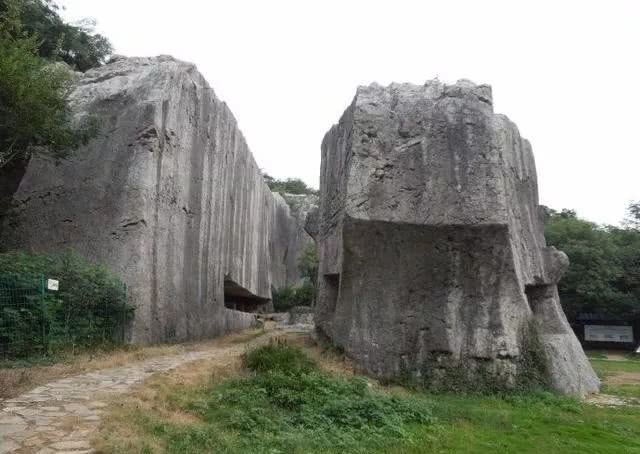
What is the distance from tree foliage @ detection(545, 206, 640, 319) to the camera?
91.5ft

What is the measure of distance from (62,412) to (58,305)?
410 centimetres

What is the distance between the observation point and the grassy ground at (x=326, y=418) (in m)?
5.71

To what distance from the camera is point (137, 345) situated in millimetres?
11492

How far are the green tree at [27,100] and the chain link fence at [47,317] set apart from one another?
8.60ft

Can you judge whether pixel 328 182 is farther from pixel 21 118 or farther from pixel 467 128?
pixel 21 118

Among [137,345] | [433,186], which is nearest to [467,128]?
[433,186]

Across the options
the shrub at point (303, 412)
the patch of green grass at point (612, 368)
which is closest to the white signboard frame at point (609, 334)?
the patch of green grass at point (612, 368)

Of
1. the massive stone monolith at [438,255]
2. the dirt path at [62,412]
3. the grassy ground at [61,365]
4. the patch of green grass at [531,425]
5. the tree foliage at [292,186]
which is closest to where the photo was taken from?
the dirt path at [62,412]

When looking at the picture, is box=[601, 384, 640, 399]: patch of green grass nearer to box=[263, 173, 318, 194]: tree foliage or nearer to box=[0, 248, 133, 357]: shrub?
box=[0, 248, 133, 357]: shrub

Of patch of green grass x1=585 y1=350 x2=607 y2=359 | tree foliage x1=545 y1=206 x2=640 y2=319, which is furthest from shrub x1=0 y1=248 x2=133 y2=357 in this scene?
tree foliage x1=545 y1=206 x2=640 y2=319

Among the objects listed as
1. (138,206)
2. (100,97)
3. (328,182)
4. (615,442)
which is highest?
(100,97)

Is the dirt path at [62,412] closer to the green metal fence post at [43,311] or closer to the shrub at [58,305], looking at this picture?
the green metal fence post at [43,311]

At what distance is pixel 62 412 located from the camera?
19.5ft

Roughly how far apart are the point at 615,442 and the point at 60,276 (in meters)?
8.84
